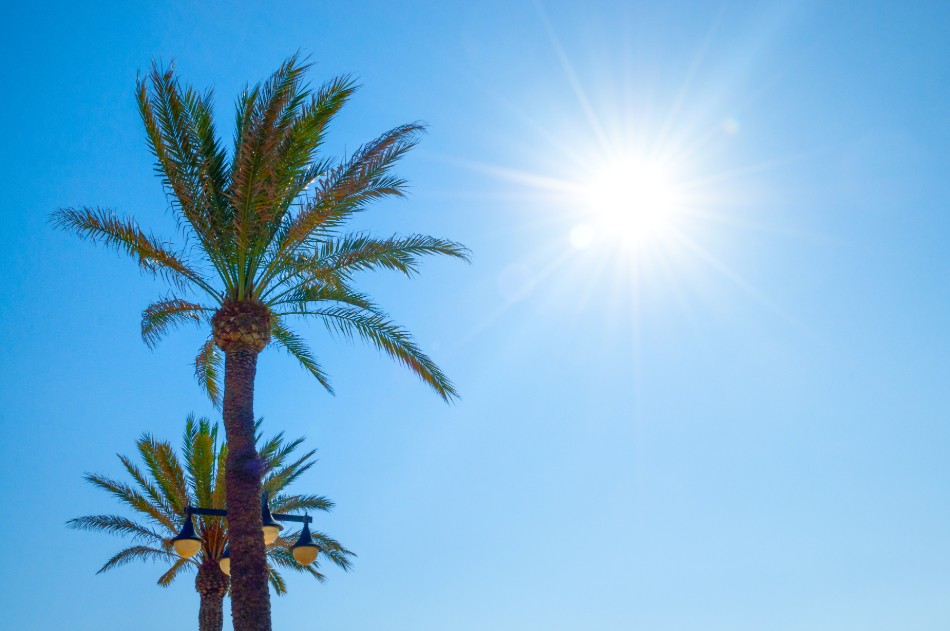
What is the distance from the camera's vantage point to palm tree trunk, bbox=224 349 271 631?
10648mm

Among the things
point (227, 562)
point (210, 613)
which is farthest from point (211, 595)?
point (227, 562)

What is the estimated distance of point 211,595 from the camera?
20.5 metres

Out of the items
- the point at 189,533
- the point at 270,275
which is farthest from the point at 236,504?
the point at 270,275

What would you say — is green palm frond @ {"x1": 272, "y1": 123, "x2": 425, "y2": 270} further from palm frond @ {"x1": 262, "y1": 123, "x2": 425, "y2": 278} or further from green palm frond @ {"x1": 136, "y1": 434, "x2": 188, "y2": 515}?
green palm frond @ {"x1": 136, "y1": 434, "x2": 188, "y2": 515}

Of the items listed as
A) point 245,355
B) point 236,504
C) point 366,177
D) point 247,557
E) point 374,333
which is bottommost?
point 247,557

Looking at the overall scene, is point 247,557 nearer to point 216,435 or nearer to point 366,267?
point 366,267

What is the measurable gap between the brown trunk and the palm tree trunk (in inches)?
419

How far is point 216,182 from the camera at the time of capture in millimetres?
12422

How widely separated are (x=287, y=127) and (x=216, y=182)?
60.1 inches

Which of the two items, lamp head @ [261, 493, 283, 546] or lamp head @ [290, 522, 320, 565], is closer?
lamp head @ [290, 522, 320, 565]

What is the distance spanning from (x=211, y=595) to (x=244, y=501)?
35.9 ft

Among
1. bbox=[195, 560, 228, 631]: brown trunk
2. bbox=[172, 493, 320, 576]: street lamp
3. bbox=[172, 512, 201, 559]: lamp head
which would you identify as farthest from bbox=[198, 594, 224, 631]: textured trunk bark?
bbox=[172, 512, 201, 559]: lamp head

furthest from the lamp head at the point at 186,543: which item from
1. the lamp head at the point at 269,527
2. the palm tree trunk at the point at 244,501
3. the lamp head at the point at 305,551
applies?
the lamp head at the point at 305,551

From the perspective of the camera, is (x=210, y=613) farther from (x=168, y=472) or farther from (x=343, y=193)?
(x=343, y=193)
